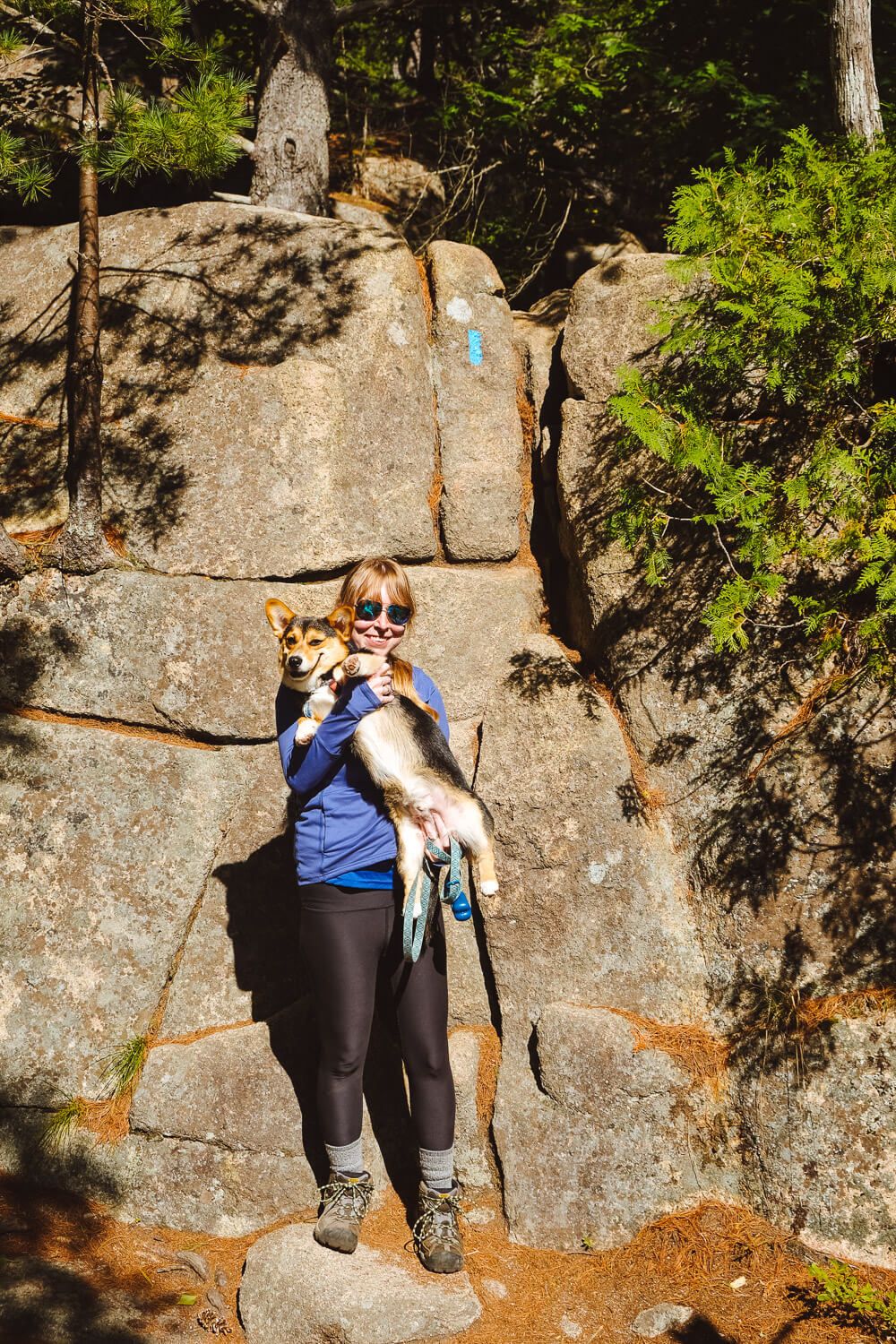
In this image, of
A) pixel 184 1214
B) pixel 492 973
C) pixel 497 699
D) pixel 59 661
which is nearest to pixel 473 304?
pixel 497 699

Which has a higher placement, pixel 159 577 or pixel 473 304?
pixel 473 304

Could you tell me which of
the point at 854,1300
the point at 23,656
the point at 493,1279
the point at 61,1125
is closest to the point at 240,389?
the point at 23,656

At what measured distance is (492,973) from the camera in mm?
4715

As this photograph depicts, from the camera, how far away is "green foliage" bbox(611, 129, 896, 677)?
4.21 metres

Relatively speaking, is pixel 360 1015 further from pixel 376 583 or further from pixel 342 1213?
pixel 376 583

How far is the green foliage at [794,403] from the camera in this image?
13.8 ft

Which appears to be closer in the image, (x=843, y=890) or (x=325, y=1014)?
(x=325, y=1014)

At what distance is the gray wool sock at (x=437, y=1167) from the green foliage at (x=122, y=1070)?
58.9 inches

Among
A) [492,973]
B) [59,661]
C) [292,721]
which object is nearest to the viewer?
[292,721]

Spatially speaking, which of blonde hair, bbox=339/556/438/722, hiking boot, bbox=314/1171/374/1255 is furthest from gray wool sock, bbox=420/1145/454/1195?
blonde hair, bbox=339/556/438/722

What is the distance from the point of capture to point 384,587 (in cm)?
390

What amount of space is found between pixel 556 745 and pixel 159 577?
2316mm

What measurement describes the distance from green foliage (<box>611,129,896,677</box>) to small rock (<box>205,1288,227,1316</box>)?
11.4ft

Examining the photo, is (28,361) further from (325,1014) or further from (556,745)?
(325,1014)
